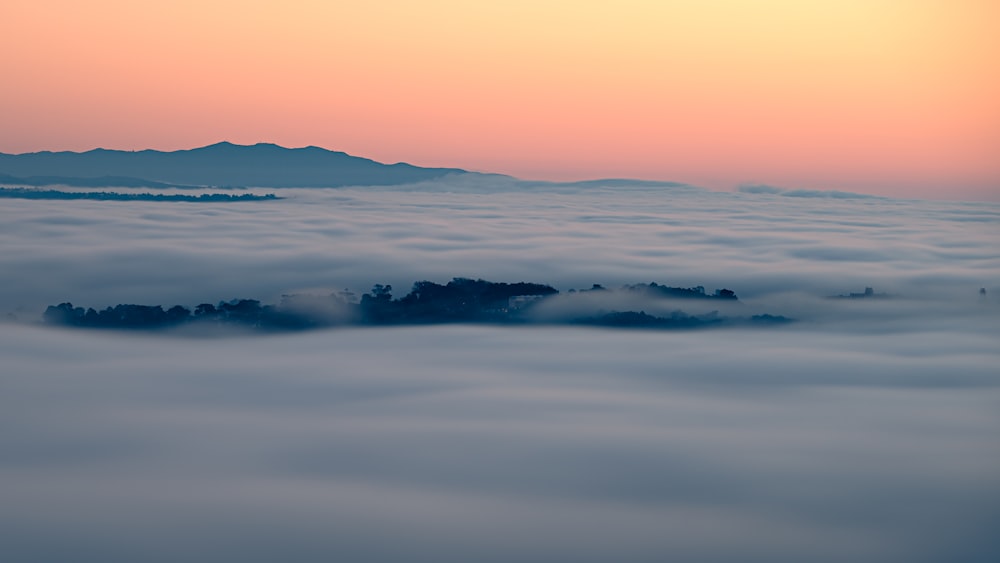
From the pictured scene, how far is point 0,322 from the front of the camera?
70.0 meters

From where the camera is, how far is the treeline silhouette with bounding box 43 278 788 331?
233ft

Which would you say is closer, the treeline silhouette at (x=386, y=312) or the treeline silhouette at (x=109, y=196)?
the treeline silhouette at (x=386, y=312)

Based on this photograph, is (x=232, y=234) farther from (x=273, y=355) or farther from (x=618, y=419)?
(x=618, y=419)

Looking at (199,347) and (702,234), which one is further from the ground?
(702,234)

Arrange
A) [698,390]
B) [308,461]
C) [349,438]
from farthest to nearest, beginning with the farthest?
1. [698,390]
2. [349,438]
3. [308,461]

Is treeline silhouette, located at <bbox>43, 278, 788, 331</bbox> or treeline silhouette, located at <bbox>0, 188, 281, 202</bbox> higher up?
treeline silhouette, located at <bbox>0, 188, 281, 202</bbox>

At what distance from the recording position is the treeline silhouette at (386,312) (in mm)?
70938

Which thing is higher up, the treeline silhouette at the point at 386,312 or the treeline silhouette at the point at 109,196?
the treeline silhouette at the point at 109,196

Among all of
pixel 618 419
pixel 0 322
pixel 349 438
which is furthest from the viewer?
pixel 0 322

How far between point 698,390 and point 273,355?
27200 mm

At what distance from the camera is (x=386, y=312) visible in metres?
75.2

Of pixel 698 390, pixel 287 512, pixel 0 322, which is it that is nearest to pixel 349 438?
pixel 287 512

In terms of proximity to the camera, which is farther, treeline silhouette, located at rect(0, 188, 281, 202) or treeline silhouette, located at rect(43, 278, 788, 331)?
treeline silhouette, located at rect(0, 188, 281, 202)

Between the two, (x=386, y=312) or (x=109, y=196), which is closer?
(x=386, y=312)
